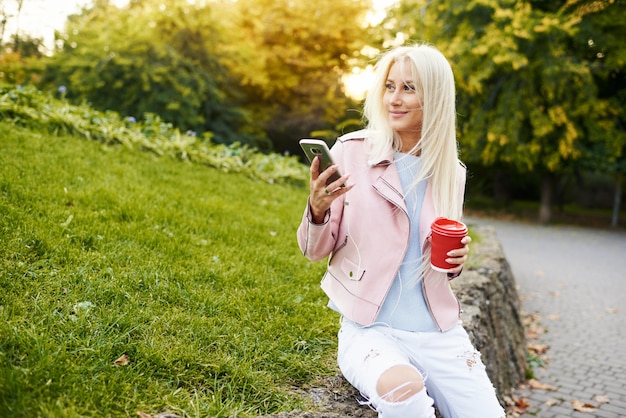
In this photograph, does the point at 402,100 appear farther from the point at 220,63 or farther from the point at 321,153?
the point at 220,63

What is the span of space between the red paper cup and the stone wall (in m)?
0.74

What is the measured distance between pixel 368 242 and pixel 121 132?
4926 millimetres

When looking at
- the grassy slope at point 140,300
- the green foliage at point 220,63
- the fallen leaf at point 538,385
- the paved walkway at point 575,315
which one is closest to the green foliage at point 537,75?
the paved walkway at point 575,315

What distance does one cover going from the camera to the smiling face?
97.7 inches

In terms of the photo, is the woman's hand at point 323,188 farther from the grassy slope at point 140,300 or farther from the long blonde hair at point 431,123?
the grassy slope at point 140,300

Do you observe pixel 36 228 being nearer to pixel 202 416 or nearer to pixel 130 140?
pixel 202 416

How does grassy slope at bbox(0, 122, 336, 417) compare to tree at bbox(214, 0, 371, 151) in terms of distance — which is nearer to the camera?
grassy slope at bbox(0, 122, 336, 417)

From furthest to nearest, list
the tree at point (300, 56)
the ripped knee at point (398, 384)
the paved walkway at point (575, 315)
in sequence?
the tree at point (300, 56), the paved walkway at point (575, 315), the ripped knee at point (398, 384)

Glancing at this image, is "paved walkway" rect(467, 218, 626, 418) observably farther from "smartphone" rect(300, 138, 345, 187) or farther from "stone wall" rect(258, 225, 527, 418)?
"smartphone" rect(300, 138, 345, 187)

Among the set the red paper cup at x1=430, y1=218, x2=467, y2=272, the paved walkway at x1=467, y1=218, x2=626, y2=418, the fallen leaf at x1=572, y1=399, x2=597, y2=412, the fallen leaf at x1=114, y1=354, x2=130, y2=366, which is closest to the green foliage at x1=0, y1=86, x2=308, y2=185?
the paved walkway at x1=467, y1=218, x2=626, y2=418

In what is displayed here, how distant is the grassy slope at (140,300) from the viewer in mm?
2131

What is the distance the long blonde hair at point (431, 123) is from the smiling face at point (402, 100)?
2cm

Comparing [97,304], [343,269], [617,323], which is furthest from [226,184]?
[617,323]

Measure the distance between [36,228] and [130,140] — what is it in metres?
3.36
